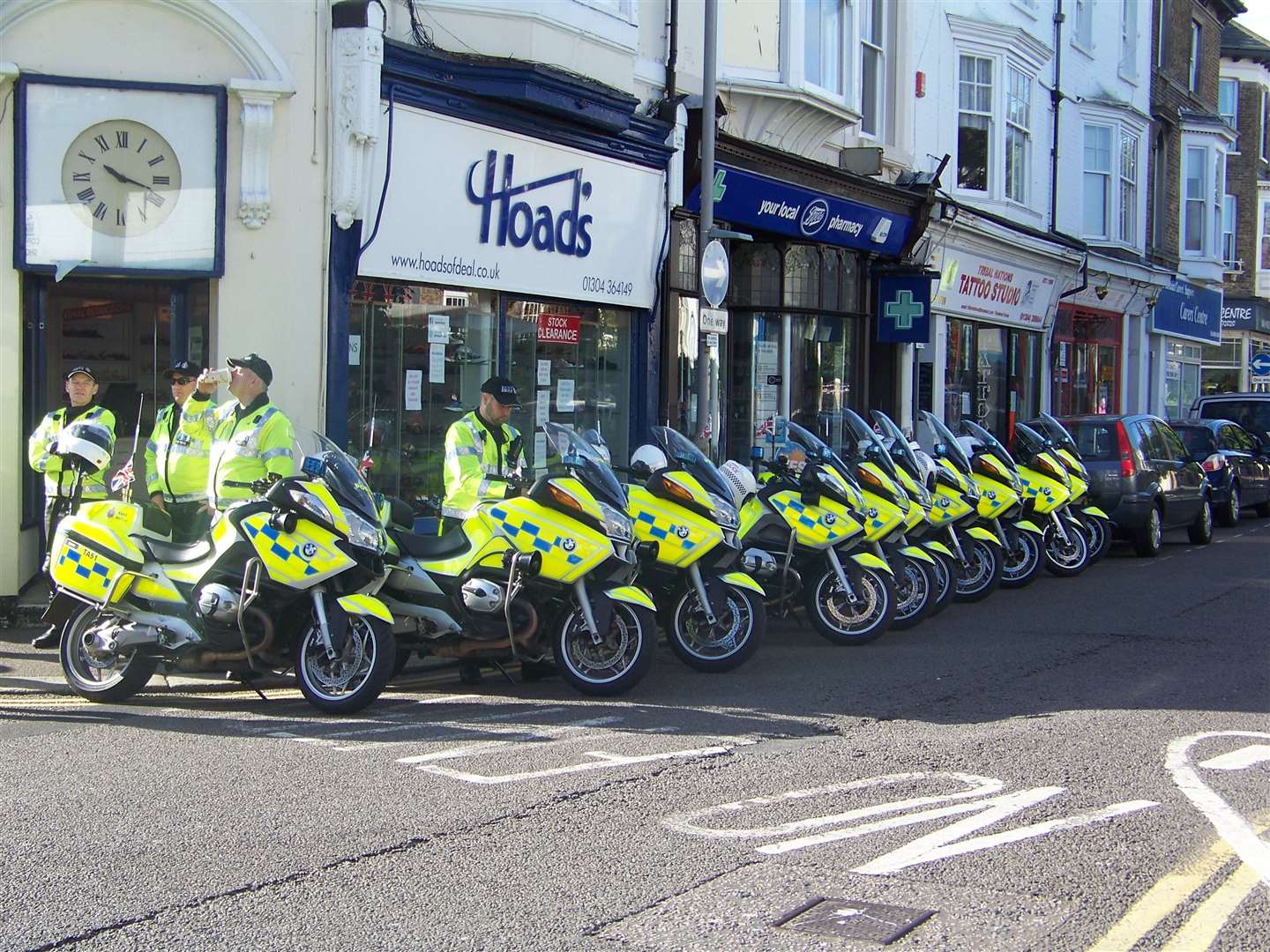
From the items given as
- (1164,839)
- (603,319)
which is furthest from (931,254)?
(1164,839)

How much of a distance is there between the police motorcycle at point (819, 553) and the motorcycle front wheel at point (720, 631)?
3.31 feet

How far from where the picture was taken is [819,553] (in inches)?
407

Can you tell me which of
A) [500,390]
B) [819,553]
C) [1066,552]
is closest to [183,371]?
[500,390]

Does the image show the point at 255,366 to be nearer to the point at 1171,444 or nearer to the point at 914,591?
the point at 914,591

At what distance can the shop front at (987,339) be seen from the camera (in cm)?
2345

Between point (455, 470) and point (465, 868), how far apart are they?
401 centimetres

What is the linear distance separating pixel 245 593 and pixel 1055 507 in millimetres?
9111

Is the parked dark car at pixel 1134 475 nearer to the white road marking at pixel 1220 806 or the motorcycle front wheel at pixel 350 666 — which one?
the white road marking at pixel 1220 806

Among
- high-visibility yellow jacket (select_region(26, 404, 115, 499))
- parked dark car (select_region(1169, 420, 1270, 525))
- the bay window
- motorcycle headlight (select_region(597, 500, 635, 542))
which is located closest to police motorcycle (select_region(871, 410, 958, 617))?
motorcycle headlight (select_region(597, 500, 635, 542))

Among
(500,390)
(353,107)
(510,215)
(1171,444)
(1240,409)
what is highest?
(353,107)

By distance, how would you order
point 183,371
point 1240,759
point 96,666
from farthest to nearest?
point 183,371
point 96,666
point 1240,759

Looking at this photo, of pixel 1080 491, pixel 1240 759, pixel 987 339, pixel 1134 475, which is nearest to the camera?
pixel 1240 759

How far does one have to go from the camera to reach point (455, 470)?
8.91 metres

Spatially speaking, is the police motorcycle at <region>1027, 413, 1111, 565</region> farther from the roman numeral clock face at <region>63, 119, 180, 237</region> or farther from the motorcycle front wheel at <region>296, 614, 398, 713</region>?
the motorcycle front wheel at <region>296, 614, 398, 713</region>
